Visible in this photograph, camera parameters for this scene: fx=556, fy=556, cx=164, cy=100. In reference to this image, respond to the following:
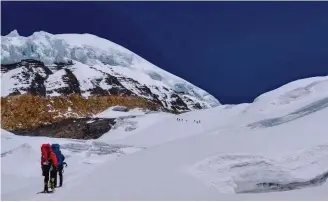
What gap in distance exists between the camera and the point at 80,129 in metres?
57.3

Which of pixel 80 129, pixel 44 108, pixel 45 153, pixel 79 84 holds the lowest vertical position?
pixel 45 153

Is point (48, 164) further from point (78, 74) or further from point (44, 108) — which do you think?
point (78, 74)

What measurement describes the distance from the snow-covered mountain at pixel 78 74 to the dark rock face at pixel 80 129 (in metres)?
45.0

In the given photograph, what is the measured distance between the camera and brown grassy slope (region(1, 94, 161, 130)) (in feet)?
308

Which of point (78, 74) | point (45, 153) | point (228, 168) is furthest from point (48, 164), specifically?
point (78, 74)

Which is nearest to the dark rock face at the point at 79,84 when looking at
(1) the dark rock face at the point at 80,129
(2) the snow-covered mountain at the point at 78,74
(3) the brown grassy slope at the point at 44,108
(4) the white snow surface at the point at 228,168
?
(2) the snow-covered mountain at the point at 78,74

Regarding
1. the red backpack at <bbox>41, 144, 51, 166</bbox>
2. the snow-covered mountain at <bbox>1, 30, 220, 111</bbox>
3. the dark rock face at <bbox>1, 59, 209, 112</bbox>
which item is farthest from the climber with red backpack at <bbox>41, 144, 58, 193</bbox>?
the dark rock face at <bbox>1, 59, 209, 112</bbox>

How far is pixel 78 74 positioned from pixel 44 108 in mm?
17417

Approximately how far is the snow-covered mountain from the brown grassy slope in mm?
2451

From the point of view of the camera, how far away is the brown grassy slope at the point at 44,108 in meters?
94.0

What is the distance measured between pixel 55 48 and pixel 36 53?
4.94 m

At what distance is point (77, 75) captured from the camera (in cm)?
11400

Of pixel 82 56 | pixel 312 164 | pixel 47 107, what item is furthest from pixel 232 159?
pixel 82 56

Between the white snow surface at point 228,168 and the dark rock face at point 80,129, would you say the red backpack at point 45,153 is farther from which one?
the dark rock face at point 80,129
